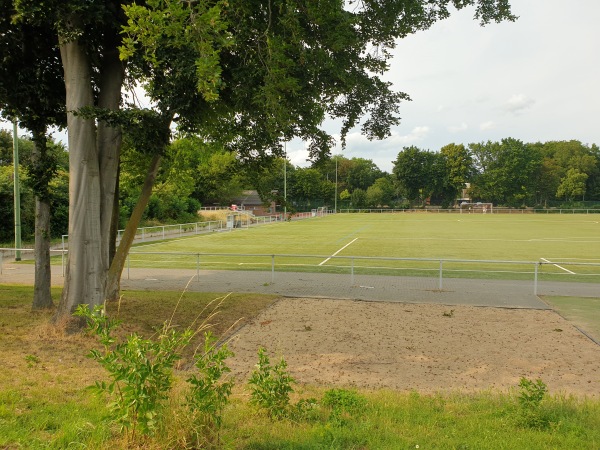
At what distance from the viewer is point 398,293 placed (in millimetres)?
13188

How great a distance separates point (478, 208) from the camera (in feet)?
320

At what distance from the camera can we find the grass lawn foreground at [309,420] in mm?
3607

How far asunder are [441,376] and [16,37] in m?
8.35

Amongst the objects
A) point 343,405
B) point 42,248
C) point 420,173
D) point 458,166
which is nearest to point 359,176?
point 420,173

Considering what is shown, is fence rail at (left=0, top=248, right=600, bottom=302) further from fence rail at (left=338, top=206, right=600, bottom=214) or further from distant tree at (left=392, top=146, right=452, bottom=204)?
distant tree at (left=392, top=146, right=452, bottom=204)

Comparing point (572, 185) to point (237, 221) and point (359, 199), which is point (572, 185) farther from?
point (237, 221)

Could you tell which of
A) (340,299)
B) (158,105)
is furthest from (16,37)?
(340,299)

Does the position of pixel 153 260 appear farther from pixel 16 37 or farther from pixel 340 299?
pixel 16 37

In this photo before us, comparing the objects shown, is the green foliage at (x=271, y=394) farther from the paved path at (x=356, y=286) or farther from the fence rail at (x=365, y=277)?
the fence rail at (x=365, y=277)

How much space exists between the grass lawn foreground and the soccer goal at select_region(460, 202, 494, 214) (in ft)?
313

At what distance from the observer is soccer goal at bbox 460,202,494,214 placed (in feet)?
314

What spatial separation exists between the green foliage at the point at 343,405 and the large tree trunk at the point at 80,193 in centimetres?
432

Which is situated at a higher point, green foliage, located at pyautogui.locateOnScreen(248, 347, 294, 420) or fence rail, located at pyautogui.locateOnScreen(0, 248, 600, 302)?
green foliage, located at pyautogui.locateOnScreen(248, 347, 294, 420)

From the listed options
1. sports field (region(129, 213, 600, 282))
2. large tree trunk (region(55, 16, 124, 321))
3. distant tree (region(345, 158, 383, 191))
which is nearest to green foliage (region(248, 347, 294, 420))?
large tree trunk (region(55, 16, 124, 321))
